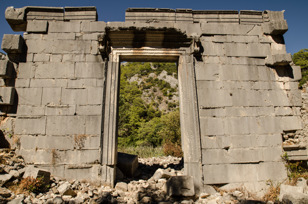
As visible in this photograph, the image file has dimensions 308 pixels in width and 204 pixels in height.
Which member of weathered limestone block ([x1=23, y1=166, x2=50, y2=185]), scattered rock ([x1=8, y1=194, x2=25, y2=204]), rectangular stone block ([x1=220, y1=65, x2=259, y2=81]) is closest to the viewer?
scattered rock ([x1=8, y1=194, x2=25, y2=204])

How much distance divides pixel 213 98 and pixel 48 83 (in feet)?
14.5

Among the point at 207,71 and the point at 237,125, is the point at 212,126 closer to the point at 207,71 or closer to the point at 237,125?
the point at 237,125

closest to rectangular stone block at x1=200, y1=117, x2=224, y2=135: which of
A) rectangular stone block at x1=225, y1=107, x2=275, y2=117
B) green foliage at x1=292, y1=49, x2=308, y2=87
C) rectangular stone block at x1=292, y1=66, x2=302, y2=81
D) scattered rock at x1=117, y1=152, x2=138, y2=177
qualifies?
rectangular stone block at x1=225, y1=107, x2=275, y2=117

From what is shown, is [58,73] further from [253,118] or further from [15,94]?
[253,118]

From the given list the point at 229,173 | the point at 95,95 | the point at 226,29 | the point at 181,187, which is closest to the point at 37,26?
the point at 95,95

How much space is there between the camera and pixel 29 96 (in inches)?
189

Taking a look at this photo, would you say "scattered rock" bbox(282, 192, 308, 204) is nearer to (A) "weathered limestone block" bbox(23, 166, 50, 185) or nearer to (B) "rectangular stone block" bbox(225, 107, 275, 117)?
Result: (B) "rectangular stone block" bbox(225, 107, 275, 117)

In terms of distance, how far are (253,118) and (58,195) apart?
4.95 meters

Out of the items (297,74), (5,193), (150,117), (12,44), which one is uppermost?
(150,117)

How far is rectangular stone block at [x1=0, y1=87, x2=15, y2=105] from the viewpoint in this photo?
4.62 metres

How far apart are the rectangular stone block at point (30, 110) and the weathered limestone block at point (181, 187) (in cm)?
364

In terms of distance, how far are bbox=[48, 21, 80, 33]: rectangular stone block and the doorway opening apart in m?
1.92

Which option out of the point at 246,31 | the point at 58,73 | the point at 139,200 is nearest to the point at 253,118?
the point at 246,31

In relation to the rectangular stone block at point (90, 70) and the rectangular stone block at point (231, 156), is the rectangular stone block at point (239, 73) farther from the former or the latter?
the rectangular stone block at point (90, 70)
